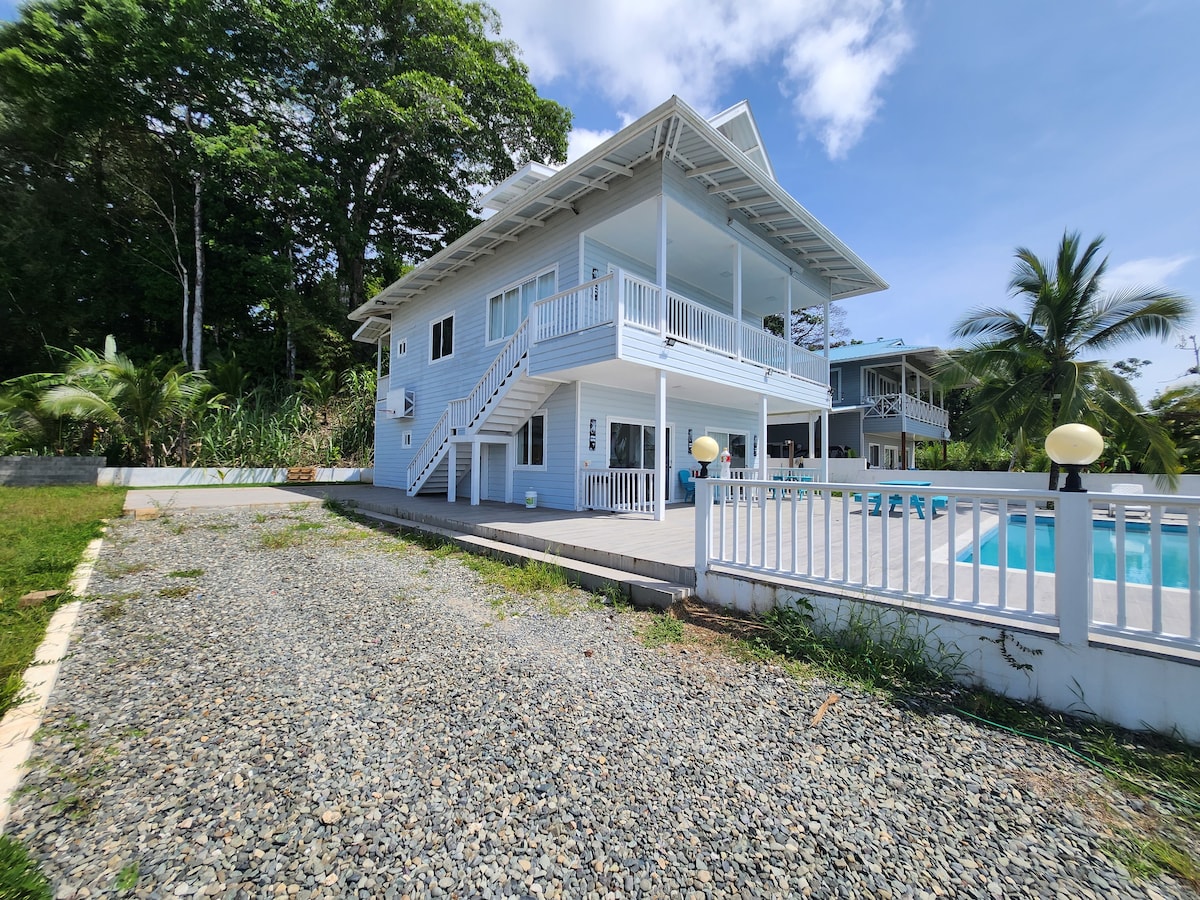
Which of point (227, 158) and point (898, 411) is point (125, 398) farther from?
point (898, 411)

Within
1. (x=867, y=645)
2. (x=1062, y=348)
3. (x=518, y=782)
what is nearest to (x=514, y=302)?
(x=867, y=645)

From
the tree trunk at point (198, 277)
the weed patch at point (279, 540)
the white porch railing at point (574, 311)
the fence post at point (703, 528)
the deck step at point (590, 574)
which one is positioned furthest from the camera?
the tree trunk at point (198, 277)

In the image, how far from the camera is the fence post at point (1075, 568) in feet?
8.84

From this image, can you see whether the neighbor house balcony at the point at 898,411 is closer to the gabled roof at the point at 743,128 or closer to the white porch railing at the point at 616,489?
the gabled roof at the point at 743,128

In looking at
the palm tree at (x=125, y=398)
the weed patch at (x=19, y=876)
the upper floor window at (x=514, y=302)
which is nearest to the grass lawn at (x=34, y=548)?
the weed patch at (x=19, y=876)

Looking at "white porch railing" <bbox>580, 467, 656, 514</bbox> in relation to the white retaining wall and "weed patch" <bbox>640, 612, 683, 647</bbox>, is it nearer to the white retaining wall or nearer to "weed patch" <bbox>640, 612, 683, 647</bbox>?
"weed patch" <bbox>640, 612, 683, 647</bbox>

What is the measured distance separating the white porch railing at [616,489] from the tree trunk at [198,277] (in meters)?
16.2

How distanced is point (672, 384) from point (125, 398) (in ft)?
46.0

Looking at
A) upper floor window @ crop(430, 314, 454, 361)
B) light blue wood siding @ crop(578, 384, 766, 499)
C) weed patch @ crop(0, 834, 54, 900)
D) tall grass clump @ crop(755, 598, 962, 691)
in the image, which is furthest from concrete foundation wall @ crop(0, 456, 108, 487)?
tall grass clump @ crop(755, 598, 962, 691)

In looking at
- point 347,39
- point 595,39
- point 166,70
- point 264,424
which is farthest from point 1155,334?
point 166,70

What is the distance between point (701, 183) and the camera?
8.84 meters

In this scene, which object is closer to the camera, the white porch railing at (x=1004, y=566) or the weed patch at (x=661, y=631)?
the white porch railing at (x=1004, y=566)

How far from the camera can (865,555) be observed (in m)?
3.53

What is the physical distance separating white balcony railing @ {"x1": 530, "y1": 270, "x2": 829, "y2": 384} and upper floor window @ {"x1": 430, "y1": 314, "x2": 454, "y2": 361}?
4780 mm
